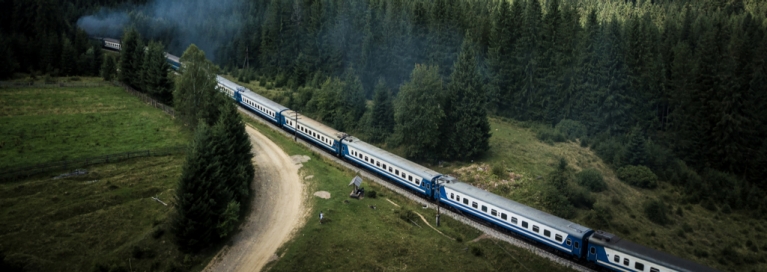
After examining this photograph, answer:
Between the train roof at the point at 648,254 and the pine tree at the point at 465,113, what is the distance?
24.4 m

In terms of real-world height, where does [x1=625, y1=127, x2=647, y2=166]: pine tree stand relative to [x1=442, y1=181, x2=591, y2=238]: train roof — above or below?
above

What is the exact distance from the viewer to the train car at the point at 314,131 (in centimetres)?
6212

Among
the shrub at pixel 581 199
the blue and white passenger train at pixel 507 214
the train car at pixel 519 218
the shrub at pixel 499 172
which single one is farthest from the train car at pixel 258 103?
the shrub at pixel 581 199

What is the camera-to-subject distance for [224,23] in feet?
378

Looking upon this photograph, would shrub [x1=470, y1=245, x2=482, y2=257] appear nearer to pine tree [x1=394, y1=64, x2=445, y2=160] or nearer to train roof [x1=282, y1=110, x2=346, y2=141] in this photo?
pine tree [x1=394, y1=64, x2=445, y2=160]

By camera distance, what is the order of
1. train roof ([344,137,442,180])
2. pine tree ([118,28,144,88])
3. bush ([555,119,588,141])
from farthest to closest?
pine tree ([118,28,144,88])
bush ([555,119,588,141])
train roof ([344,137,442,180])

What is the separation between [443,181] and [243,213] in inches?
727

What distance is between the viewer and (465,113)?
2461 inches

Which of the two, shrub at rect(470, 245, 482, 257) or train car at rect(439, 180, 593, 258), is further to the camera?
shrub at rect(470, 245, 482, 257)

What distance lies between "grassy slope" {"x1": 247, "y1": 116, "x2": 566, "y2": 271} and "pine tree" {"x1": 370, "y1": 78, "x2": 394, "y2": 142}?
1915 cm

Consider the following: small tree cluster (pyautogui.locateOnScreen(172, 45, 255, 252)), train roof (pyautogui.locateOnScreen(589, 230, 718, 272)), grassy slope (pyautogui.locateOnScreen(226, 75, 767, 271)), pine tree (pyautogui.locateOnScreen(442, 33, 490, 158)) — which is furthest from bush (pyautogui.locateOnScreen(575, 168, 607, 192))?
small tree cluster (pyautogui.locateOnScreen(172, 45, 255, 252))

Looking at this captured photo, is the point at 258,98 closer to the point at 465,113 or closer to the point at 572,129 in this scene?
the point at 465,113

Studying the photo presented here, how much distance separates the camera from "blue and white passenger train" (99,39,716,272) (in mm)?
36625

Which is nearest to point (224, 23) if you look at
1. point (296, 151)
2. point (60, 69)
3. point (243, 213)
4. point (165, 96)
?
point (60, 69)
